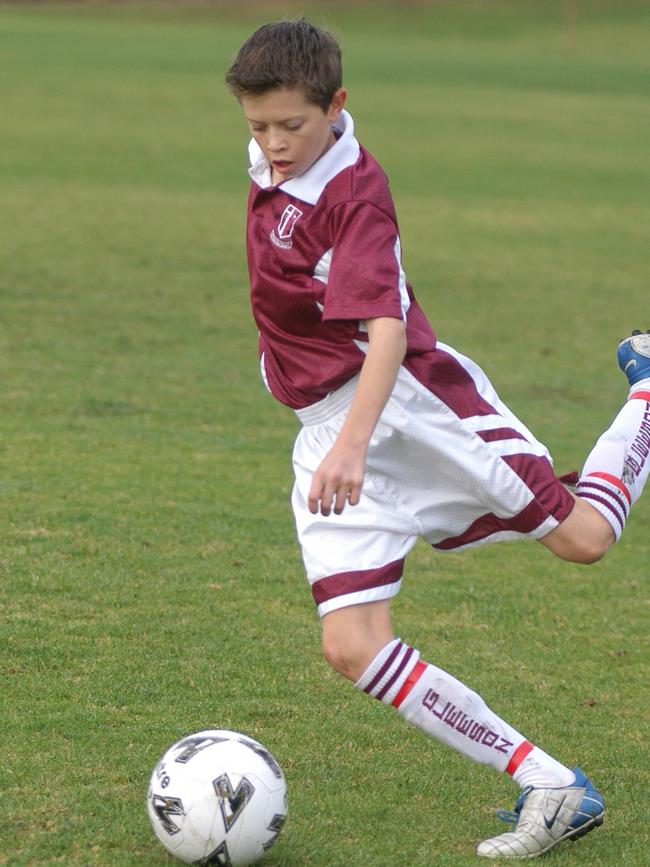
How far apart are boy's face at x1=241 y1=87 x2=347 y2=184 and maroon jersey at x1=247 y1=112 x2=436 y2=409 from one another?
54 mm

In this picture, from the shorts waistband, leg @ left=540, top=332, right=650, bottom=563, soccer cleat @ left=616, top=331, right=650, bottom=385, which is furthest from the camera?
soccer cleat @ left=616, top=331, right=650, bottom=385

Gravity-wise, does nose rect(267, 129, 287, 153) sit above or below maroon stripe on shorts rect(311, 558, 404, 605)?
above

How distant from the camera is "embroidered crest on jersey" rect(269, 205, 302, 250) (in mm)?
3584

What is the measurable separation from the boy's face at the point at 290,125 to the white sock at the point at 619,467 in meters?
1.30

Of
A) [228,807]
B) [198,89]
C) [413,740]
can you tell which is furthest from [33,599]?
[198,89]

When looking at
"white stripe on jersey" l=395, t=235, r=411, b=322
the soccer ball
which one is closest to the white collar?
"white stripe on jersey" l=395, t=235, r=411, b=322

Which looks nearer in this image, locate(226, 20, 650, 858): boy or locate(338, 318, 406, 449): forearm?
locate(338, 318, 406, 449): forearm

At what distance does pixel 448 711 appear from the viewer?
353 centimetres

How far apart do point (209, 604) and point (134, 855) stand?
1.93 meters

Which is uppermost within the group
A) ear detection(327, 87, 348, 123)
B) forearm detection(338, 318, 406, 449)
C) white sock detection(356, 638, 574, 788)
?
ear detection(327, 87, 348, 123)

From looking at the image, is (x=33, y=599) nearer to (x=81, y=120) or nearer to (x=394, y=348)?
(x=394, y=348)

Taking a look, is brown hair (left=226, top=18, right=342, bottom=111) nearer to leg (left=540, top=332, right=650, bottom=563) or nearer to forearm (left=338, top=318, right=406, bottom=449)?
forearm (left=338, top=318, right=406, bottom=449)

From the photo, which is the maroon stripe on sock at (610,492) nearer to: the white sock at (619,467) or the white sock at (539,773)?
the white sock at (619,467)

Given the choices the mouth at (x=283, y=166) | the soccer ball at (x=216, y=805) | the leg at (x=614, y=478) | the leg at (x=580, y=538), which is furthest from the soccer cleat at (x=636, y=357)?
the soccer ball at (x=216, y=805)
